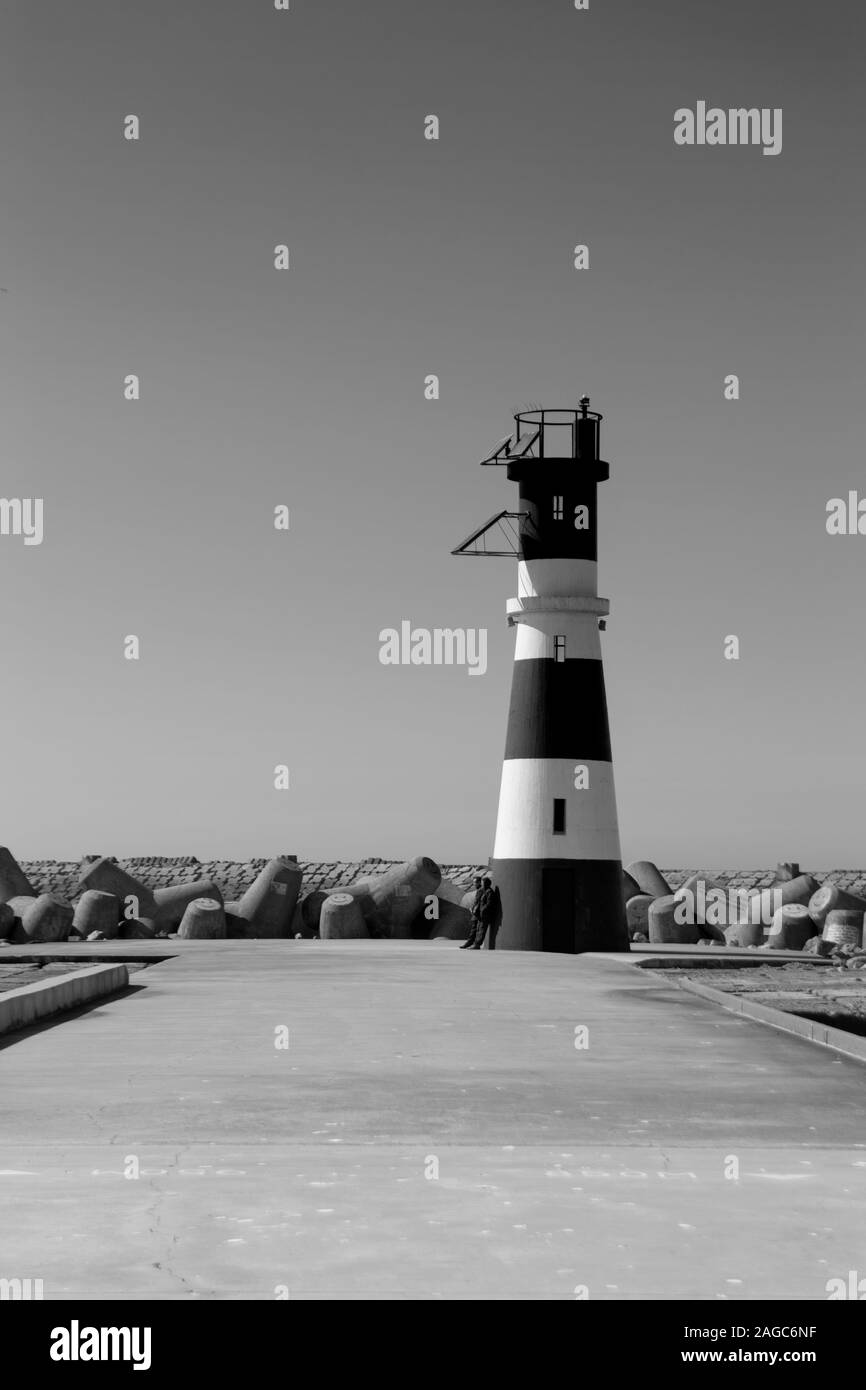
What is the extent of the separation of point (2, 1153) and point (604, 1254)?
3.31 meters

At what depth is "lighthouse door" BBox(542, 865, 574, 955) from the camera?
2716cm

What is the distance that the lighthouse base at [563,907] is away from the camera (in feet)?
89.1

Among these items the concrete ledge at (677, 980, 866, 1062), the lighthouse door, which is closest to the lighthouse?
the lighthouse door

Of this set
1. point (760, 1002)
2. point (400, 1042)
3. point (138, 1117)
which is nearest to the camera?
point (138, 1117)

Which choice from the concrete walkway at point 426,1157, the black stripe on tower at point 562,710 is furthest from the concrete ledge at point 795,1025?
the black stripe on tower at point 562,710

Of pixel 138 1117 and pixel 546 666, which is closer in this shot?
pixel 138 1117

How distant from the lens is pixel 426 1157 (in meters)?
7.93

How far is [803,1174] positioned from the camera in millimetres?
7629

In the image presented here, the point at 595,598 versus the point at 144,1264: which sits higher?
the point at 595,598

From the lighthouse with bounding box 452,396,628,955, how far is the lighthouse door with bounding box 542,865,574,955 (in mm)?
16

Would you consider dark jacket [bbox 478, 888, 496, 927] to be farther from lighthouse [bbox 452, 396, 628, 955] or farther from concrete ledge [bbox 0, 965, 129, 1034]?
concrete ledge [bbox 0, 965, 129, 1034]

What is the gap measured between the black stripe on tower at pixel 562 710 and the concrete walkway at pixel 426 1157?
12517mm
